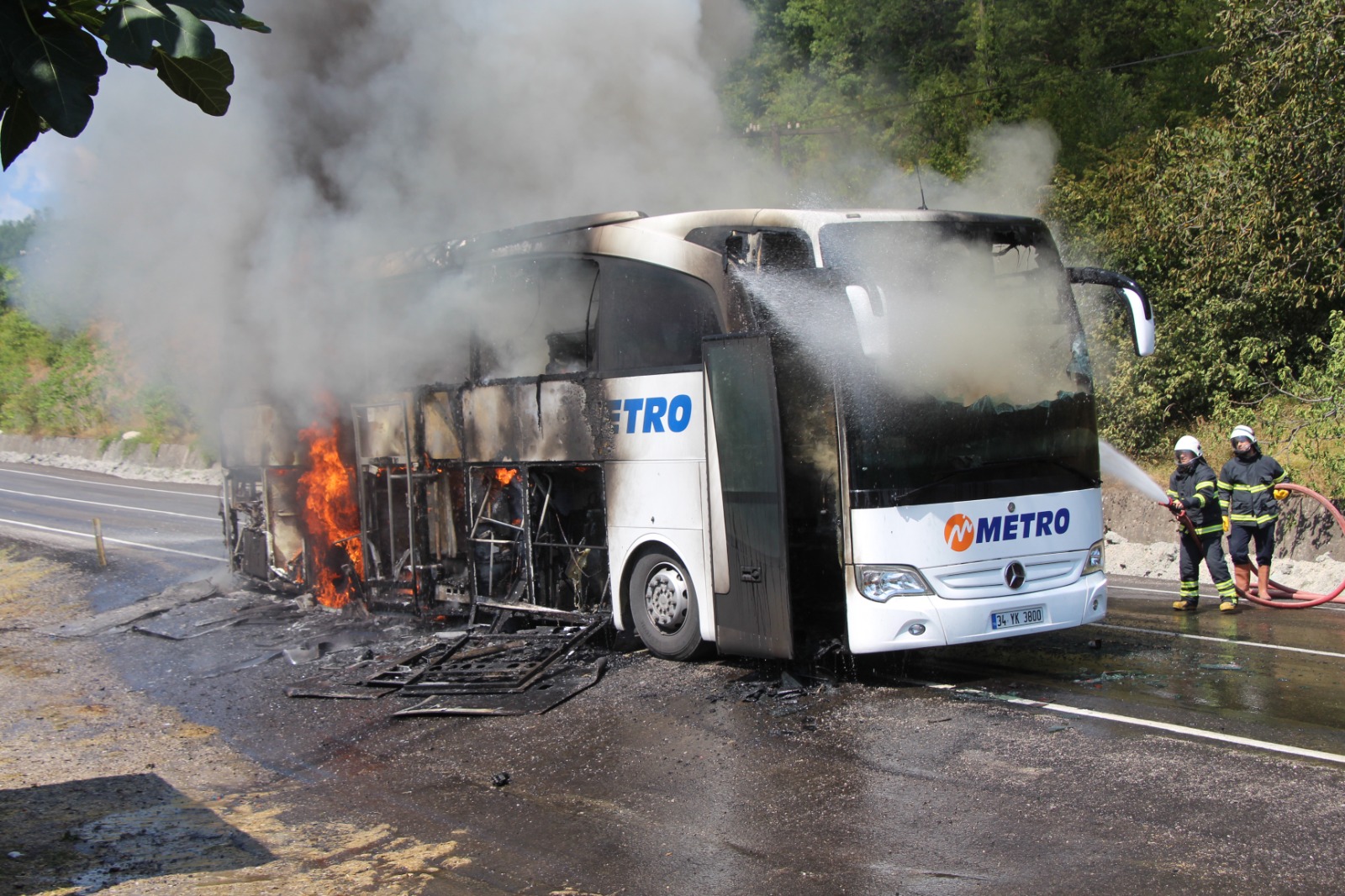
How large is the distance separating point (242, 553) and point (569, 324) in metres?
6.67

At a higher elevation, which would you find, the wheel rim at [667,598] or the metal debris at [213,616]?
the wheel rim at [667,598]

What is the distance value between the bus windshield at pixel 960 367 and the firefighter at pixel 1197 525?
10.8 ft

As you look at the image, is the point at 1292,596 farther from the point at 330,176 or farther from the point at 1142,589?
the point at 330,176

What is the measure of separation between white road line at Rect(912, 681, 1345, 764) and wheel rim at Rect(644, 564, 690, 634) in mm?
1769

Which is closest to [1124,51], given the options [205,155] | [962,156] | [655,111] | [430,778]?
[962,156]

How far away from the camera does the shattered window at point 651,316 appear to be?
25.1 ft

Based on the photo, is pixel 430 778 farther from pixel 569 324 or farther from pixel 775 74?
pixel 775 74

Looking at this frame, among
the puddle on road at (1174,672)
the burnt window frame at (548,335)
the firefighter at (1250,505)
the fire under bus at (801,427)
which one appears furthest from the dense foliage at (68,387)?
the puddle on road at (1174,672)

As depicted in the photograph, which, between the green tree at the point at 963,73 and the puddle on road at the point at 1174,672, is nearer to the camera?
the puddle on road at the point at 1174,672

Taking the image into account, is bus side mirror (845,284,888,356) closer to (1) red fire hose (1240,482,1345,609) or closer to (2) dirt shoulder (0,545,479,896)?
(2) dirt shoulder (0,545,479,896)

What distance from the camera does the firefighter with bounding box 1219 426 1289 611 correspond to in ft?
33.3

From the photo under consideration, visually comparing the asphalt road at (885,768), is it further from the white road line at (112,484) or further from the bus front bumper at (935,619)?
the white road line at (112,484)

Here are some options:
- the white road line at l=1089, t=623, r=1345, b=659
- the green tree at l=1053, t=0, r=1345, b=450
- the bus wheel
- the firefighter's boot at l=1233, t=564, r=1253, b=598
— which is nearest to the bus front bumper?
the bus wheel

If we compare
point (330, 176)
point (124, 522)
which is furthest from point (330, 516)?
point (124, 522)
